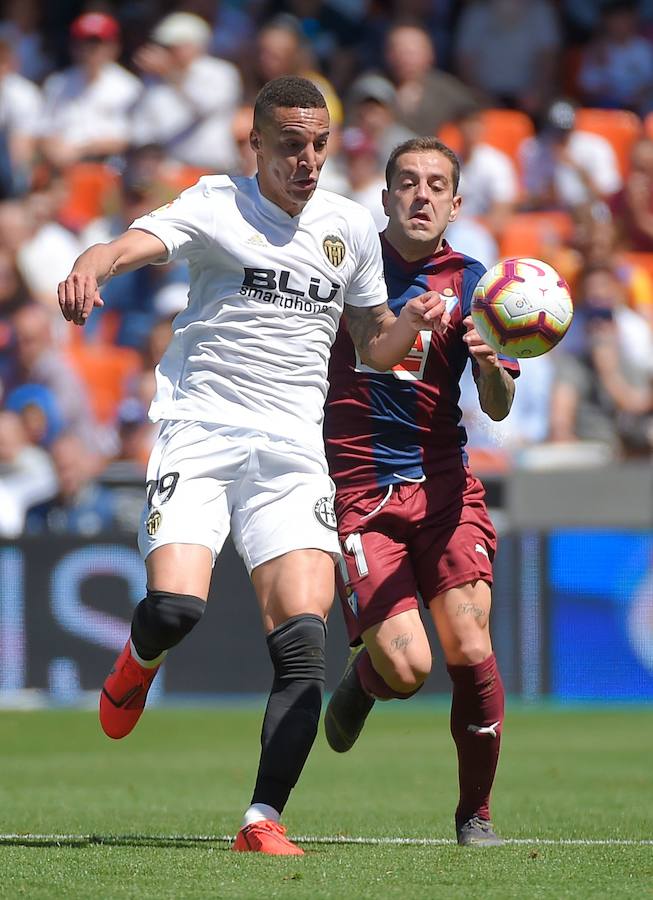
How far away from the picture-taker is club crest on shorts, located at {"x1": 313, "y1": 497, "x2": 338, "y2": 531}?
5.94 m

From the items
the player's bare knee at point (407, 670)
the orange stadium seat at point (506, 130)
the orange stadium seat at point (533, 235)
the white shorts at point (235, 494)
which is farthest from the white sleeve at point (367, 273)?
the orange stadium seat at point (506, 130)

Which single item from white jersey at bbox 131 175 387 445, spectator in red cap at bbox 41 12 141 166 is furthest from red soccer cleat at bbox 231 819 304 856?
spectator in red cap at bbox 41 12 141 166

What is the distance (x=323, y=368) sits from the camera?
608 centimetres

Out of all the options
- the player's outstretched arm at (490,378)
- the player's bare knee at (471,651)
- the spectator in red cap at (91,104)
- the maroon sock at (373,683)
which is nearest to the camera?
the player's outstretched arm at (490,378)

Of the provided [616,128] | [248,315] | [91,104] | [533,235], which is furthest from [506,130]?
[248,315]

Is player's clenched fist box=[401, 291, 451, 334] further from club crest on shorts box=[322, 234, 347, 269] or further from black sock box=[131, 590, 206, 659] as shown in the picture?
black sock box=[131, 590, 206, 659]

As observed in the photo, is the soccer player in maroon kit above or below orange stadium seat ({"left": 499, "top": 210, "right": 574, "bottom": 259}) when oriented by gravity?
below

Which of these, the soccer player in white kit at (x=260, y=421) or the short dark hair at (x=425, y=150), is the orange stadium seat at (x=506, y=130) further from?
the soccer player in white kit at (x=260, y=421)

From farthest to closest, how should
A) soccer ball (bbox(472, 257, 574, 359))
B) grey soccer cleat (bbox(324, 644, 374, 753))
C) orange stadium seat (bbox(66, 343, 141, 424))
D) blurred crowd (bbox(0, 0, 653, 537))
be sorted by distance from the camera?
1. orange stadium seat (bbox(66, 343, 141, 424))
2. blurred crowd (bbox(0, 0, 653, 537))
3. grey soccer cleat (bbox(324, 644, 374, 753))
4. soccer ball (bbox(472, 257, 574, 359))

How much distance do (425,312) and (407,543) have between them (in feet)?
3.71

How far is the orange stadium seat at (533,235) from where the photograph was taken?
1585 centimetres

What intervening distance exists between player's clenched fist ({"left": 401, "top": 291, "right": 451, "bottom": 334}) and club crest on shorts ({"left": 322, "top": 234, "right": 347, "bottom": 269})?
305 mm

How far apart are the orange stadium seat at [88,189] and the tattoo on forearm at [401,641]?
10636 millimetres

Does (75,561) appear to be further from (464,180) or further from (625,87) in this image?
(625,87)
